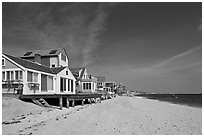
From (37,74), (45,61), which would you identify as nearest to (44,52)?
(45,61)

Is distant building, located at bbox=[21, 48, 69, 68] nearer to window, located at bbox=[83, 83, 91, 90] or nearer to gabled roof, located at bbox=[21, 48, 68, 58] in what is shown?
gabled roof, located at bbox=[21, 48, 68, 58]

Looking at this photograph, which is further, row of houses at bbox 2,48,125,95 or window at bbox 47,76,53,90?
window at bbox 47,76,53,90

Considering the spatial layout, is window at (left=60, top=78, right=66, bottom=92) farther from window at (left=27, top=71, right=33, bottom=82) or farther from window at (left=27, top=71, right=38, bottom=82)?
window at (left=27, top=71, right=33, bottom=82)

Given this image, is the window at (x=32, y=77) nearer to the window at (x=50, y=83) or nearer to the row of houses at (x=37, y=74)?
the row of houses at (x=37, y=74)

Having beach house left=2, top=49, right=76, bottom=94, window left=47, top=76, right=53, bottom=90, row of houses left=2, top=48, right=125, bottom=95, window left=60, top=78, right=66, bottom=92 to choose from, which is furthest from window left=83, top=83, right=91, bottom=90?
window left=47, top=76, right=53, bottom=90

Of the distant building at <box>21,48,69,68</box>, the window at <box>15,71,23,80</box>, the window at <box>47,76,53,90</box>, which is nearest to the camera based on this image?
the window at <box>15,71,23,80</box>

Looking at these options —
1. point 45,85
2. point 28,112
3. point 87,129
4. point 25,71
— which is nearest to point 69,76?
point 45,85

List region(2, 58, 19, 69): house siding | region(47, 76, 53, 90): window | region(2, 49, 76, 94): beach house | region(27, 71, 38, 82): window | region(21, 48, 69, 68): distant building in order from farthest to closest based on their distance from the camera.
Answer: region(21, 48, 69, 68): distant building, region(47, 76, 53, 90): window, region(27, 71, 38, 82): window, region(2, 58, 19, 69): house siding, region(2, 49, 76, 94): beach house

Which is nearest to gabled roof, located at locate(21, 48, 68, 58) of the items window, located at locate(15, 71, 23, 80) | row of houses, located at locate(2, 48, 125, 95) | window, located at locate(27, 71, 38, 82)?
row of houses, located at locate(2, 48, 125, 95)

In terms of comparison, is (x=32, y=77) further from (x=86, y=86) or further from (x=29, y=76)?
(x=86, y=86)

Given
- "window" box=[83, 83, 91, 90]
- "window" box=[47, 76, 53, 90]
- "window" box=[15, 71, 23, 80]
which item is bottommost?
"window" box=[83, 83, 91, 90]

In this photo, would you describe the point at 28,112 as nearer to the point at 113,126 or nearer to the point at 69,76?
the point at 113,126

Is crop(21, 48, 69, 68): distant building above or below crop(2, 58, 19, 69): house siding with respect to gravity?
above

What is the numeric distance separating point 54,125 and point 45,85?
464 inches
